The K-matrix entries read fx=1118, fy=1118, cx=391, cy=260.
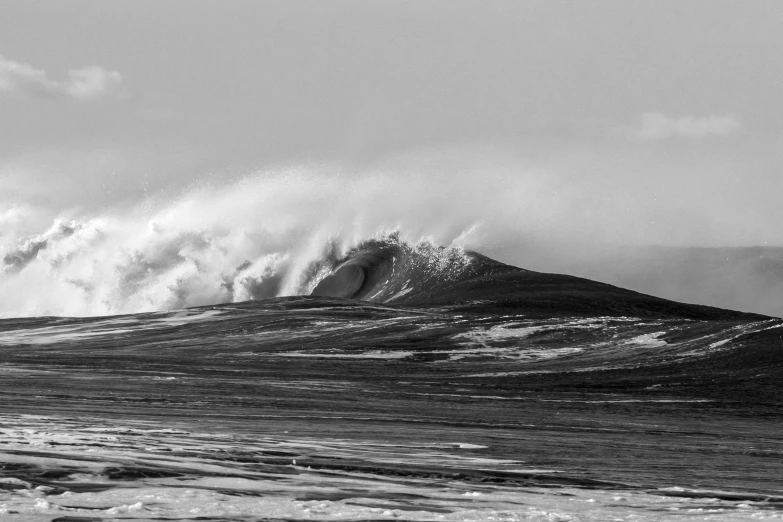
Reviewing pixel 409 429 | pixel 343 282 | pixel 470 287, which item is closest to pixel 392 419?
pixel 409 429

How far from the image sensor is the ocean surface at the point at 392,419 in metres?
11.1

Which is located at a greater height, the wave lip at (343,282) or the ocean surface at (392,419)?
the wave lip at (343,282)

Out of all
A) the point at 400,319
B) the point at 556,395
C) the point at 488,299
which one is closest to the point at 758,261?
the point at 488,299

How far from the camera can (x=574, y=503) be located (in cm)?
1155

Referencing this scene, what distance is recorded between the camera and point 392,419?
66.8 ft

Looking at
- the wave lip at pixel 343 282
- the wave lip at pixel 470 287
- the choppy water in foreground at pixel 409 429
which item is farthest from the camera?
the wave lip at pixel 343 282

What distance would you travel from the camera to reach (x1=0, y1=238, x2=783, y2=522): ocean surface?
11.1 metres

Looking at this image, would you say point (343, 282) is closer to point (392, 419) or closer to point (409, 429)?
point (392, 419)

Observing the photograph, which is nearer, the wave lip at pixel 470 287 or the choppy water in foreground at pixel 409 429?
the choppy water in foreground at pixel 409 429

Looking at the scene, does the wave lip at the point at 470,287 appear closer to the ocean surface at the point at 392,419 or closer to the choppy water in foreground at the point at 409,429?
the ocean surface at the point at 392,419

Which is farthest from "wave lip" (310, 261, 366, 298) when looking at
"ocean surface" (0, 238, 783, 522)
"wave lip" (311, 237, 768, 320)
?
"ocean surface" (0, 238, 783, 522)

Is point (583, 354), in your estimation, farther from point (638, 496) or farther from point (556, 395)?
point (638, 496)

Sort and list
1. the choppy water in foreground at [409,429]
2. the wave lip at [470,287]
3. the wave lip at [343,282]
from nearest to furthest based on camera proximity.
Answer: the choppy water in foreground at [409,429]
the wave lip at [470,287]
the wave lip at [343,282]

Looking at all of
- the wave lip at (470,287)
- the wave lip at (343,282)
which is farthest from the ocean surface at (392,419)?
the wave lip at (343,282)
